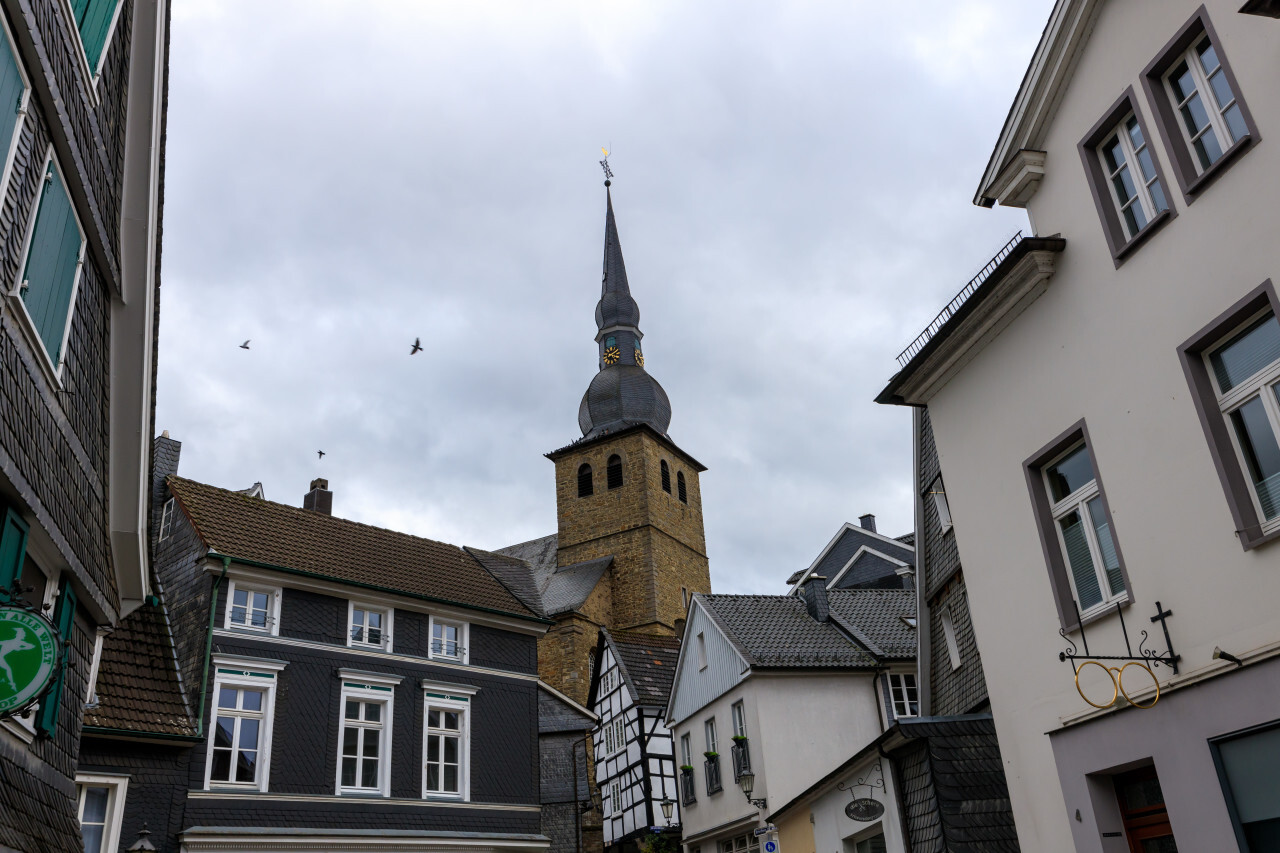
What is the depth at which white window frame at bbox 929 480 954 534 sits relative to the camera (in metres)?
14.1

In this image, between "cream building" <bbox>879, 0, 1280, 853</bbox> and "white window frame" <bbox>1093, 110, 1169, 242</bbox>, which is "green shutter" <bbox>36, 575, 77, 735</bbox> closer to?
"cream building" <bbox>879, 0, 1280, 853</bbox>

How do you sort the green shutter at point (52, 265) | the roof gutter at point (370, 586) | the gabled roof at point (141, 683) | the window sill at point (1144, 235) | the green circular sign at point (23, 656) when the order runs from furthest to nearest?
the roof gutter at point (370, 586) < the gabled roof at point (141, 683) < the window sill at point (1144, 235) < the green shutter at point (52, 265) < the green circular sign at point (23, 656)

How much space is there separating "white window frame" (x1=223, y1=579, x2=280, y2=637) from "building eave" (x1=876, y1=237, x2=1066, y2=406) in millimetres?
12923

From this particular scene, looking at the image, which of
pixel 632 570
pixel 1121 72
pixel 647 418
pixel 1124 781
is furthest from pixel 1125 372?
pixel 647 418

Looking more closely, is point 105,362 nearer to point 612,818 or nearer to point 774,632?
point 774,632

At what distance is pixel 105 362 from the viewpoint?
942 cm

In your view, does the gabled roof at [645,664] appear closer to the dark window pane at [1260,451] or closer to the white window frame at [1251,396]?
the white window frame at [1251,396]

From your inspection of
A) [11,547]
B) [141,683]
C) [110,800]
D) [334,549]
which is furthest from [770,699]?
[11,547]

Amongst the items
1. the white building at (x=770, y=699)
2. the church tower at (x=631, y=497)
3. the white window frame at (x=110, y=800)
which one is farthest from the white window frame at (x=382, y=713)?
the church tower at (x=631, y=497)

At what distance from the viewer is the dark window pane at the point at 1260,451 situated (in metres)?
6.62

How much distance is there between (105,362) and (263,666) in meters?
10.7

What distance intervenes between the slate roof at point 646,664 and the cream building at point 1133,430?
20.4 meters

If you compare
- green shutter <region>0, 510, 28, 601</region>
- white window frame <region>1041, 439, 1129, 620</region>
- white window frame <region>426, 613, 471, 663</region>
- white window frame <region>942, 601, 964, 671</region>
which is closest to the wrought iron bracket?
white window frame <region>1041, 439, 1129, 620</region>

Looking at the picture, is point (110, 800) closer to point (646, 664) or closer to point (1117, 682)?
point (1117, 682)
